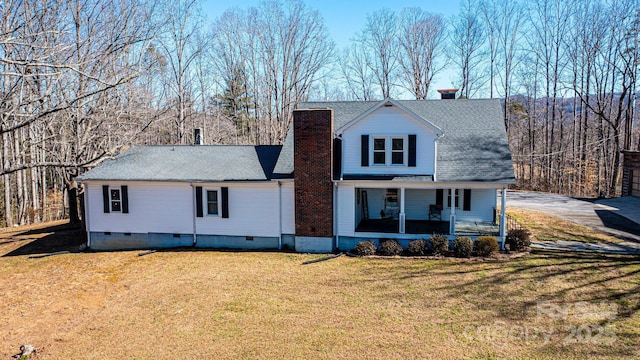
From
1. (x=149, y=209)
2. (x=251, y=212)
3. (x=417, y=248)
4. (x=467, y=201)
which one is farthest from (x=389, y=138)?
(x=149, y=209)

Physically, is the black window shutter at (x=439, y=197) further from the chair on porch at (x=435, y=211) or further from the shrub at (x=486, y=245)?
the shrub at (x=486, y=245)

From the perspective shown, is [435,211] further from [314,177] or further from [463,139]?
[314,177]

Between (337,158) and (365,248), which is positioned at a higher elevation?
(337,158)

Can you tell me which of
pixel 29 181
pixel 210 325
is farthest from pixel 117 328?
pixel 29 181

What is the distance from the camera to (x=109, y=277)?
13.0m

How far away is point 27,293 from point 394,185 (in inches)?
491

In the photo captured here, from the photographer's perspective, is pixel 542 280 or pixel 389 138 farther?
pixel 389 138

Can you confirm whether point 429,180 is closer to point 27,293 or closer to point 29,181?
point 27,293

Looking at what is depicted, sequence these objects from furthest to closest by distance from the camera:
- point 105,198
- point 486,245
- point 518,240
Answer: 1. point 105,198
2. point 518,240
3. point 486,245

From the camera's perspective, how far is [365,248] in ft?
47.2

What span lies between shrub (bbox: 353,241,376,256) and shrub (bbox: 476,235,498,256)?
12.1 feet

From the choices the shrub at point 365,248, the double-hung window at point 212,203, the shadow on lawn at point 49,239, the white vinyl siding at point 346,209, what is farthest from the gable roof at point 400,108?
the shadow on lawn at point 49,239

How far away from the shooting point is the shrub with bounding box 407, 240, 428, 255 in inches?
556

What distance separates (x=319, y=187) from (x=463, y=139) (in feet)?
22.1
